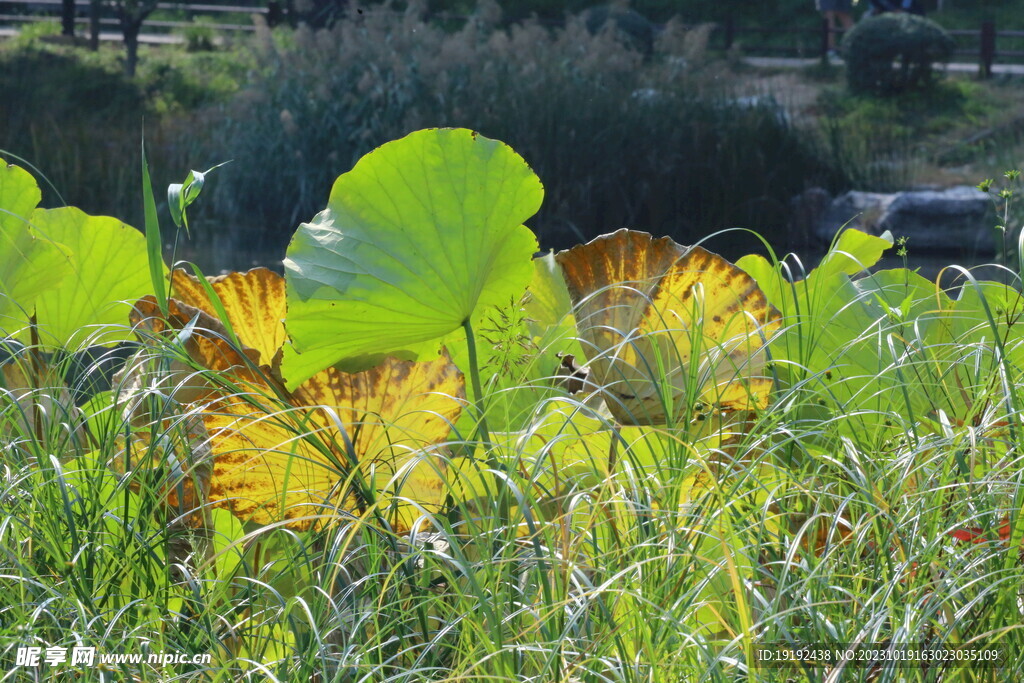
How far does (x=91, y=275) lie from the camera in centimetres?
88

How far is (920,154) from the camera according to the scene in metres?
10.5

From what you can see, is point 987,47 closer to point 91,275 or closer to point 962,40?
point 962,40

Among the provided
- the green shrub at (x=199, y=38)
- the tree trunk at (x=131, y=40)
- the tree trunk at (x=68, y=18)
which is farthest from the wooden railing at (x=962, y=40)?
the tree trunk at (x=68, y=18)

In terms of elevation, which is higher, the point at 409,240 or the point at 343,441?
the point at 409,240

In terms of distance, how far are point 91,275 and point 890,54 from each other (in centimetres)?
1384

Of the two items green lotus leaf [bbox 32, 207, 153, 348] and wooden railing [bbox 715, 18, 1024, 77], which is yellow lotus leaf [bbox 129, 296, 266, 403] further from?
wooden railing [bbox 715, 18, 1024, 77]

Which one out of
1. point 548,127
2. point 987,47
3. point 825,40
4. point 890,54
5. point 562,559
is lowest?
point 562,559

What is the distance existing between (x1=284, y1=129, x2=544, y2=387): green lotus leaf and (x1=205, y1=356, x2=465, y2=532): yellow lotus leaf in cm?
3

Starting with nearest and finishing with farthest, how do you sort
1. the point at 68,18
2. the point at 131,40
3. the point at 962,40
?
the point at 131,40, the point at 68,18, the point at 962,40

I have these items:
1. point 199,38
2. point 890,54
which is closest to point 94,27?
point 199,38

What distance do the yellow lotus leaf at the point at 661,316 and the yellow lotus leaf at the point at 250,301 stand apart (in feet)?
0.77

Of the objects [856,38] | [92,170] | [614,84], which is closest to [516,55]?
[614,84]

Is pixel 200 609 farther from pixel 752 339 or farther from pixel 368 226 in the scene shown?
pixel 752 339

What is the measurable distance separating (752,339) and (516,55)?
7919 mm
